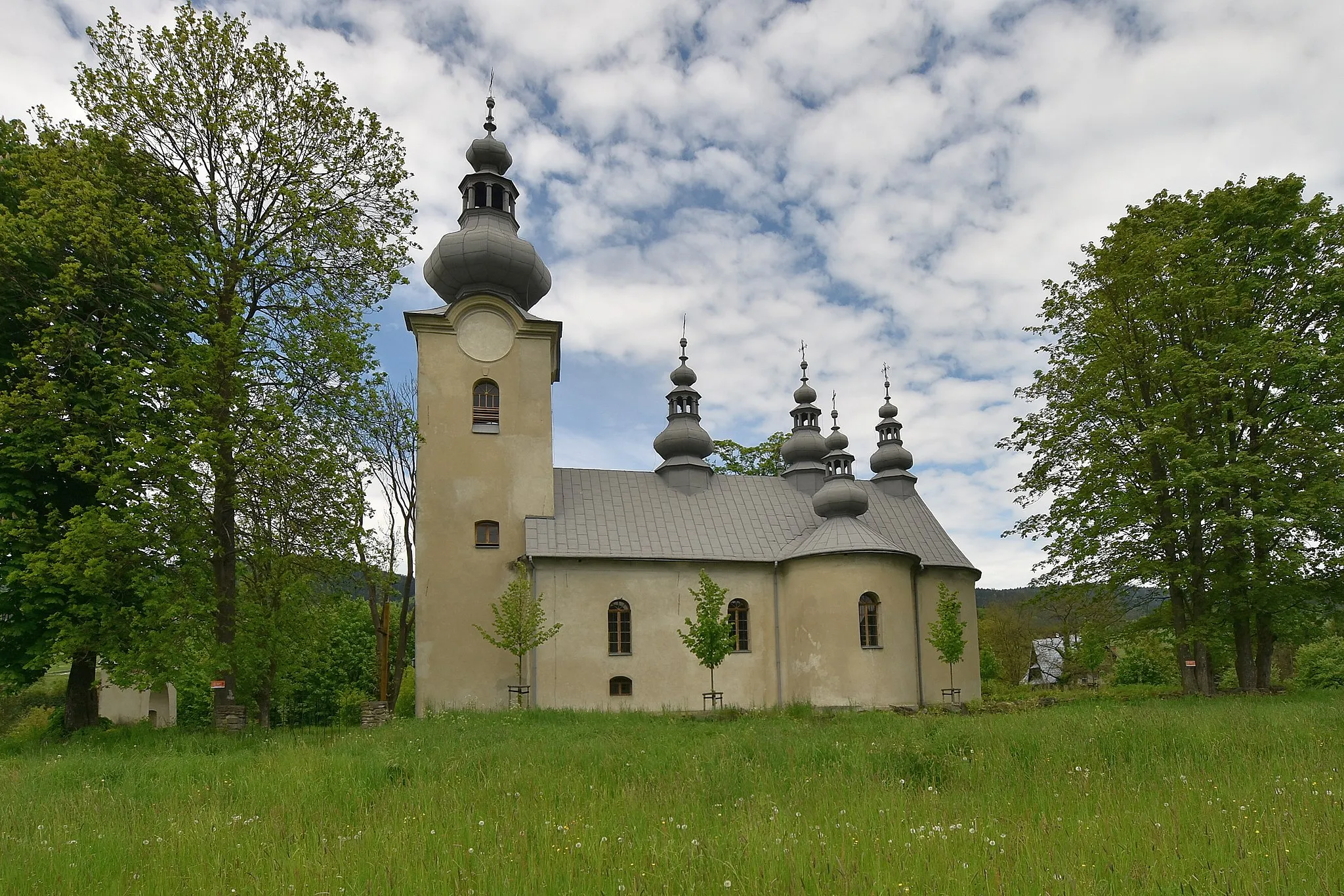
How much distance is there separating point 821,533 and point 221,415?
1437cm

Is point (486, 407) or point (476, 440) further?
point (486, 407)

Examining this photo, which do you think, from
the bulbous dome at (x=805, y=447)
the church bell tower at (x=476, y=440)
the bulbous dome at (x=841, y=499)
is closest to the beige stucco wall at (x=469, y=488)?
the church bell tower at (x=476, y=440)

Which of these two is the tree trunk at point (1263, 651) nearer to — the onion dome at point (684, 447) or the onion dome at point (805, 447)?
the onion dome at point (805, 447)

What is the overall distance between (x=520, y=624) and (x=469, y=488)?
4.18 m

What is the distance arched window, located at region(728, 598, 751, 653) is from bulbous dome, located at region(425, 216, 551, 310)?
997cm

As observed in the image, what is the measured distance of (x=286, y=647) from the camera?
14008mm

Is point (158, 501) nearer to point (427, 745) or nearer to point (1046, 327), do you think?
point (427, 745)

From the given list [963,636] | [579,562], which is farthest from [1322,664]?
[579,562]

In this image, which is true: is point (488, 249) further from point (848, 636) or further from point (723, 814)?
point (723, 814)

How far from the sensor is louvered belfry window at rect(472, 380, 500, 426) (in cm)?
2142

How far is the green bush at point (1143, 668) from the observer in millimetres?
30625

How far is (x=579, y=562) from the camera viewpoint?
2084 centimetres

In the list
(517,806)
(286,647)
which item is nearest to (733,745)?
(517,806)

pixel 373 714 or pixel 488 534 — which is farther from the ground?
pixel 488 534
